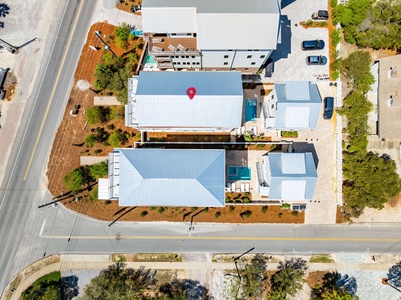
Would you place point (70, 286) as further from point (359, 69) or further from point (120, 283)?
point (359, 69)

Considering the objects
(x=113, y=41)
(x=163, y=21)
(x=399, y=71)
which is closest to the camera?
(x=163, y=21)

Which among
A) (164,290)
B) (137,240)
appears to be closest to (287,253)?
(164,290)

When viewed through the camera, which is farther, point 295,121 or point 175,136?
point 175,136

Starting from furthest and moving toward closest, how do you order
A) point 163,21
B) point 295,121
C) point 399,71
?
point 399,71
point 295,121
point 163,21

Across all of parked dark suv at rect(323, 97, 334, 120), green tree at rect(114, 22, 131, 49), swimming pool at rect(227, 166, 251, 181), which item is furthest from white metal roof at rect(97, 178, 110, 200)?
parked dark suv at rect(323, 97, 334, 120)

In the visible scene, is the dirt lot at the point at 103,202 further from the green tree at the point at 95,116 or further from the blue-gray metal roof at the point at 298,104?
the blue-gray metal roof at the point at 298,104

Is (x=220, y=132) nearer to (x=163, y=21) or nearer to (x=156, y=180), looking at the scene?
(x=156, y=180)

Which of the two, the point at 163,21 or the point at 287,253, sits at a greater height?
the point at 163,21
